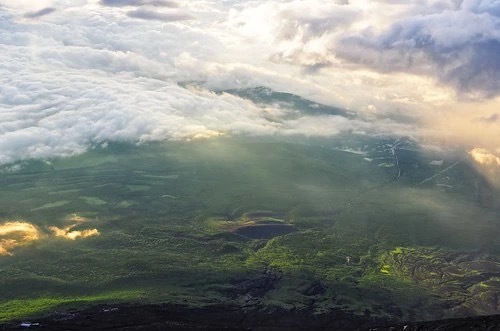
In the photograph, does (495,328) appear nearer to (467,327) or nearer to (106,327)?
(467,327)

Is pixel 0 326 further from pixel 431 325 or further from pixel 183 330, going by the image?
pixel 431 325

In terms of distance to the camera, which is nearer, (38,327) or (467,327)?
(467,327)

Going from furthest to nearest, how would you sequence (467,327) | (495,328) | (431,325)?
(431,325) < (467,327) < (495,328)

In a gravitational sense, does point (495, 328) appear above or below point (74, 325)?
above

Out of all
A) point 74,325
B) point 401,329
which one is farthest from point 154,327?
point 401,329

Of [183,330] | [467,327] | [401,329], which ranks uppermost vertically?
[467,327]

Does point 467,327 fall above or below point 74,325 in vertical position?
above

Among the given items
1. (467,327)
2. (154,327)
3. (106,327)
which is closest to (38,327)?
(106,327)

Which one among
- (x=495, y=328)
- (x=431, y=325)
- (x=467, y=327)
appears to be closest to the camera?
(x=495, y=328)

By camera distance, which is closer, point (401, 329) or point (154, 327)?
point (401, 329)
